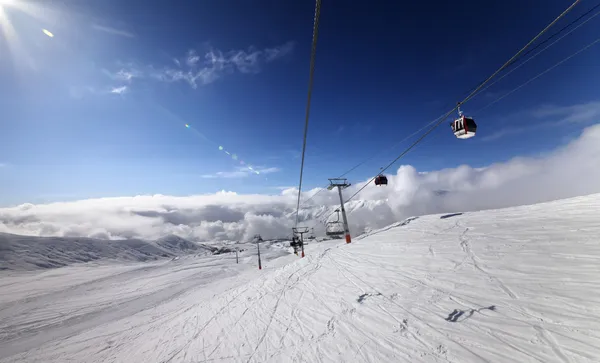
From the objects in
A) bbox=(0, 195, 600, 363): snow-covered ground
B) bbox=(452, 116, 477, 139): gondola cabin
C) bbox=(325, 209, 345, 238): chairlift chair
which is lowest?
bbox=(0, 195, 600, 363): snow-covered ground

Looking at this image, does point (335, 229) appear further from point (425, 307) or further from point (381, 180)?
point (425, 307)

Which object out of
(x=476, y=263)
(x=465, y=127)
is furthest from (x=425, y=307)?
(x=465, y=127)

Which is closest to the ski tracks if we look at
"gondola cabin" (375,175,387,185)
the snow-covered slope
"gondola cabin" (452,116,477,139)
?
"gondola cabin" (452,116,477,139)

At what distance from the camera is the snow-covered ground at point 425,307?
20.9 feet

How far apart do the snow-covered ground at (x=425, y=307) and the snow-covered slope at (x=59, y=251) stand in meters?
180

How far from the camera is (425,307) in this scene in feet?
27.8

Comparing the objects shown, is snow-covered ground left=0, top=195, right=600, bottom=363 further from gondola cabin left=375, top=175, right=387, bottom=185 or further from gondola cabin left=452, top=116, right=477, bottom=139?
gondola cabin left=375, top=175, right=387, bottom=185

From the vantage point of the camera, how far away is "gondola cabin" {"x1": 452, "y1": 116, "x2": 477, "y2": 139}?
10320 millimetres

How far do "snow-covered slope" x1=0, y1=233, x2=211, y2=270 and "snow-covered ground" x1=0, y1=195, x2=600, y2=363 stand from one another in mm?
179763

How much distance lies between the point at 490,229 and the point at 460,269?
641 centimetres

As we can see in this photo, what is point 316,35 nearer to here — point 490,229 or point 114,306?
point 490,229

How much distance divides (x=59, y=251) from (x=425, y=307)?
753 feet

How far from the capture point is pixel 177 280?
5381cm

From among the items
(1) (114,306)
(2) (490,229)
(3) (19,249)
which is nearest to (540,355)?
(2) (490,229)
